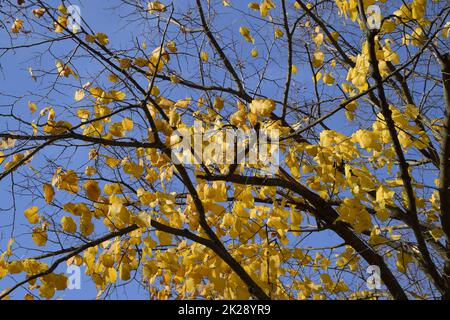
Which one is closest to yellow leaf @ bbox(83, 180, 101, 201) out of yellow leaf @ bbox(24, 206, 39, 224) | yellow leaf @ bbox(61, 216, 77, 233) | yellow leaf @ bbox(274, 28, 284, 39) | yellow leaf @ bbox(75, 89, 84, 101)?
yellow leaf @ bbox(61, 216, 77, 233)

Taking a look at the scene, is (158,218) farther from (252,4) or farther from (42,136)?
(252,4)

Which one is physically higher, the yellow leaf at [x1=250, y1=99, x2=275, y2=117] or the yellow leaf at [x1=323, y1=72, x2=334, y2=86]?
the yellow leaf at [x1=323, y1=72, x2=334, y2=86]

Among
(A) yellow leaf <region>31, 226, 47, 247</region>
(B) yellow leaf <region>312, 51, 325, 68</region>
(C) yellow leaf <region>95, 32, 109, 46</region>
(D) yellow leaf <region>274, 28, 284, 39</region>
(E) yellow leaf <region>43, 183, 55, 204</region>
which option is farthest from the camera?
(D) yellow leaf <region>274, 28, 284, 39</region>

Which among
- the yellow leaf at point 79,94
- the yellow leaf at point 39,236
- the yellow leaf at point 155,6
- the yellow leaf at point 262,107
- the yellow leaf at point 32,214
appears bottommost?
the yellow leaf at point 39,236

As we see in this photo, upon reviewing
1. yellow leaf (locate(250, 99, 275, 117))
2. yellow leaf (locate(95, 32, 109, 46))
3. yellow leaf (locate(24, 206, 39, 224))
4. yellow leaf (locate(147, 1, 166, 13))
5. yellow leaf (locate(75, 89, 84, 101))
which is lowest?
yellow leaf (locate(24, 206, 39, 224))

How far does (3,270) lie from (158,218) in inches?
33.9

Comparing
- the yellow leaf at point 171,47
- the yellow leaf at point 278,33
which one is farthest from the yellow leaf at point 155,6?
the yellow leaf at point 278,33

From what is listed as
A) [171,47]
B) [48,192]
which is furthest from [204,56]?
[48,192]

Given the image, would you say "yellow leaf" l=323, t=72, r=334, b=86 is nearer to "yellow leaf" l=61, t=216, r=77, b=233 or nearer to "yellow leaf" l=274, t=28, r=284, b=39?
"yellow leaf" l=274, t=28, r=284, b=39

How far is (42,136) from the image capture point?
2.68 metres

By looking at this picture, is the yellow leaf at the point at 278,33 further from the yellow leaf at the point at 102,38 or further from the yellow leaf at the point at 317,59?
the yellow leaf at the point at 102,38

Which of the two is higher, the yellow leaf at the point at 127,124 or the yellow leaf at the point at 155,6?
the yellow leaf at the point at 155,6
